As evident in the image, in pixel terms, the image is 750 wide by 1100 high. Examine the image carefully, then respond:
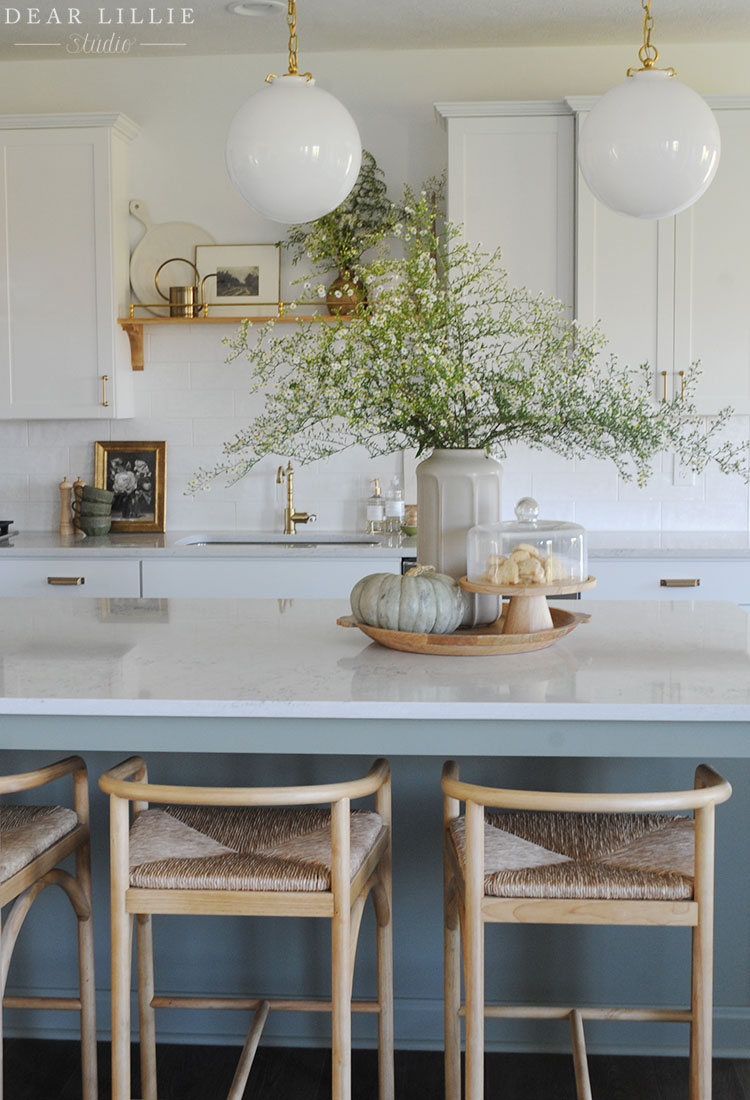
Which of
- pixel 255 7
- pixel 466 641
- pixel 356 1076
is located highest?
pixel 255 7

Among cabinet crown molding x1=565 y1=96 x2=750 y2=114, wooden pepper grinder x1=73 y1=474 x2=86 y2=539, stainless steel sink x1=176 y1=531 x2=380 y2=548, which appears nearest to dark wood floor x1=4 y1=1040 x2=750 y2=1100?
stainless steel sink x1=176 y1=531 x2=380 y2=548

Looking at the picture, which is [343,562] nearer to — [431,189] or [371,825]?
[431,189]

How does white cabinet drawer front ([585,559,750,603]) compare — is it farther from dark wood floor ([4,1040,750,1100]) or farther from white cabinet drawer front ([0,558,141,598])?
dark wood floor ([4,1040,750,1100])

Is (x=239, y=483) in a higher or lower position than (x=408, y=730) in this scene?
higher

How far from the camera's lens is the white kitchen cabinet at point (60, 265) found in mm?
4562

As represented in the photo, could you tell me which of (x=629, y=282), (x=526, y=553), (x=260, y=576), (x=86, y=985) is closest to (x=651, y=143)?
(x=526, y=553)

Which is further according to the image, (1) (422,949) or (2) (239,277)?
(2) (239,277)

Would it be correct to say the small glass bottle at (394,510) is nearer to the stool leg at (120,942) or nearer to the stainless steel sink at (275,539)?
the stainless steel sink at (275,539)

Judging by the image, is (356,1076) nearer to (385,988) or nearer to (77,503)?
(385,988)

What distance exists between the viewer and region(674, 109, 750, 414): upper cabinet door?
4.37 metres

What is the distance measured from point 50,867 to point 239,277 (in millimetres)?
3222

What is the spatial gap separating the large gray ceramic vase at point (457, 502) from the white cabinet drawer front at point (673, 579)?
1756mm

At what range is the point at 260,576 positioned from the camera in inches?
171

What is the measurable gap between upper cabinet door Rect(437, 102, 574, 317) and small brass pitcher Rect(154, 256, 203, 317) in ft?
3.61
